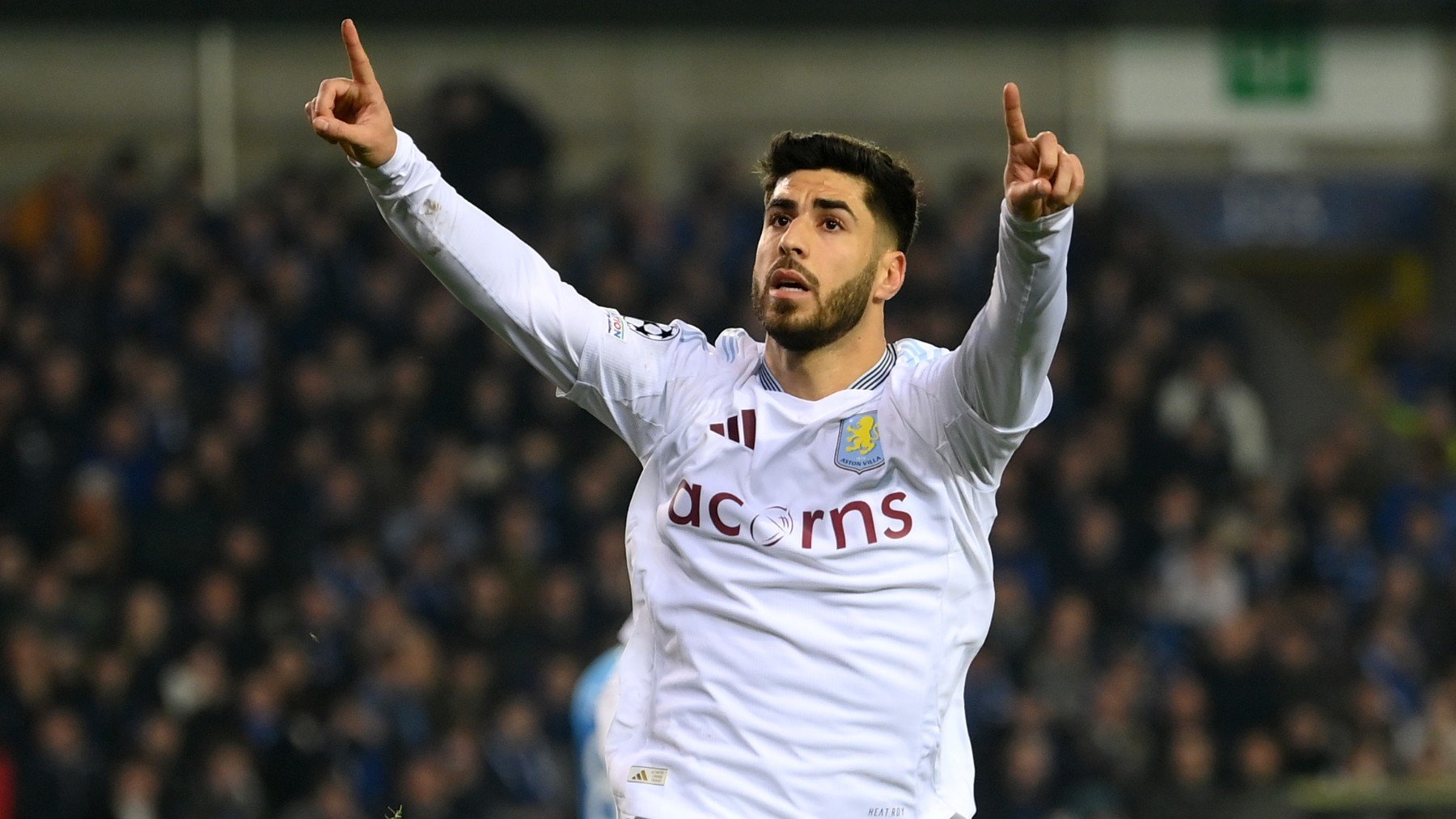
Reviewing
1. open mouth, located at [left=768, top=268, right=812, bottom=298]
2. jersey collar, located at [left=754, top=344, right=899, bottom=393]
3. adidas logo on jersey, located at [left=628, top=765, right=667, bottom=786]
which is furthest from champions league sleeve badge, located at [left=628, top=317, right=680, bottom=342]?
adidas logo on jersey, located at [left=628, top=765, right=667, bottom=786]

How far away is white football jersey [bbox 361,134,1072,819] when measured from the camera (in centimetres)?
403

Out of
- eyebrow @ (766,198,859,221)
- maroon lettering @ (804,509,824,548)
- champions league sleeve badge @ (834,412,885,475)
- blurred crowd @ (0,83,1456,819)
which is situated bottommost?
blurred crowd @ (0,83,1456,819)

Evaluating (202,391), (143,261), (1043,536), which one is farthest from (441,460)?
(1043,536)

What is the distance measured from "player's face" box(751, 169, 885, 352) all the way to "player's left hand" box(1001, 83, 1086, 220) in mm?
557

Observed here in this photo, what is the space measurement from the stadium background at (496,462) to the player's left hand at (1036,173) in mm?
7183

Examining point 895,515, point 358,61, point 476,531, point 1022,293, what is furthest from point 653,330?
point 476,531

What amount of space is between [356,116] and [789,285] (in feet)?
3.10

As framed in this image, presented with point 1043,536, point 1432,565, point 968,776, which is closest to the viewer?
point 968,776

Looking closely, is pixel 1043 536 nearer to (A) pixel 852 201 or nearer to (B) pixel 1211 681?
(B) pixel 1211 681

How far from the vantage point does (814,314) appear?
13.8ft

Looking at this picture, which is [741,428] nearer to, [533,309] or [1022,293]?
[533,309]

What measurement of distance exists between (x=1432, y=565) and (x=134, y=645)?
8.54m

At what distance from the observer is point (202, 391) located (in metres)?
12.1

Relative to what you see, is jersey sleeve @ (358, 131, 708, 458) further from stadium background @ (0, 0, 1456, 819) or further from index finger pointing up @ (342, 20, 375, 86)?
stadium background @ (0, 0, 1456, 819)
